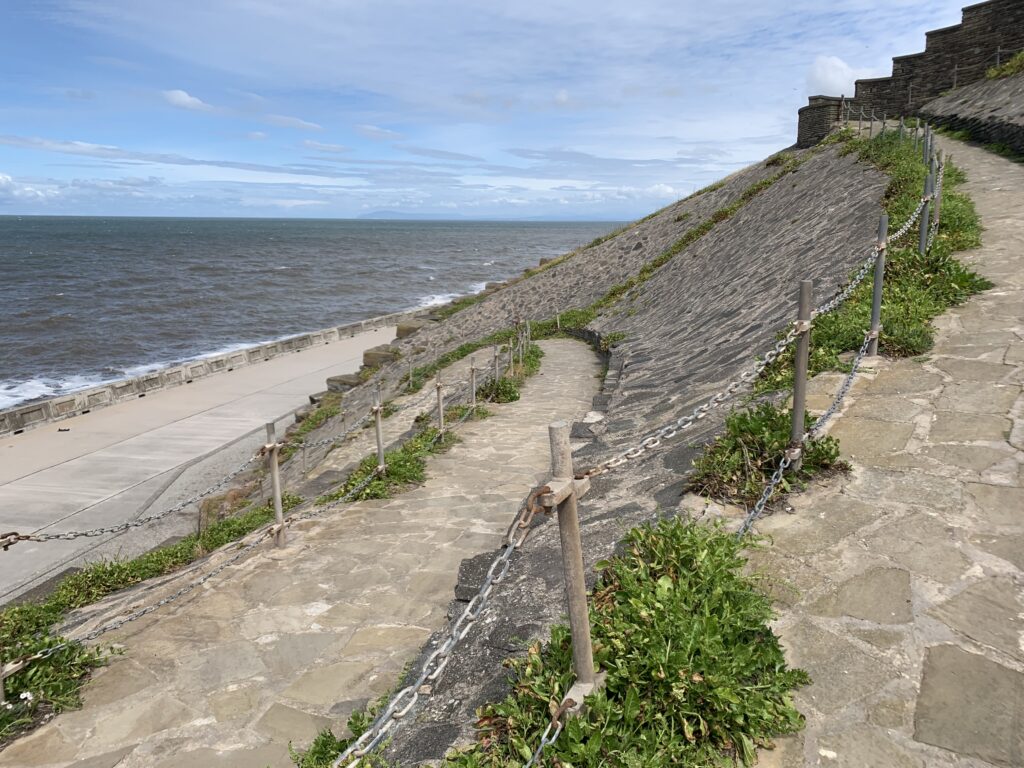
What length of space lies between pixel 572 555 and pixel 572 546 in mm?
36

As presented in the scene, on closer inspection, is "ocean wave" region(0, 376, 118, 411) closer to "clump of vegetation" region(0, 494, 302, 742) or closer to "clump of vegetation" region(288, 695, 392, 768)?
"clump of vegetation" region(0, 494, 302, 742)

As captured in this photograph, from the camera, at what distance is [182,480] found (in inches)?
757

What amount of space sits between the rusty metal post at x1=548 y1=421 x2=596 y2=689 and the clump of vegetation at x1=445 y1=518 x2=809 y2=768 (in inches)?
6.7

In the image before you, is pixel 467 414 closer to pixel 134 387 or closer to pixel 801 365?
pixel 801 365

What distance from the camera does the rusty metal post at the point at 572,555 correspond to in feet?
8.70

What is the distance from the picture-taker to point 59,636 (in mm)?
5098

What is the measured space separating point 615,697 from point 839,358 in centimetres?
458

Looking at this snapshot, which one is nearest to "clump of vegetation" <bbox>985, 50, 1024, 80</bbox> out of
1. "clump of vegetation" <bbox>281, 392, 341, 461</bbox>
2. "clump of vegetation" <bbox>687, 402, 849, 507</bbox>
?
"clump of vegetation" <bbox>687, 402, 849, 507</bbox>

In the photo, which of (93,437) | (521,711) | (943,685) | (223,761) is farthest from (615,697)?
(93,437)

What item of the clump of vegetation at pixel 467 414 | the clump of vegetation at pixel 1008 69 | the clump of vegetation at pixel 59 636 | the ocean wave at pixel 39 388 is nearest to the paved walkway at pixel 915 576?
the clump of vegetation at pixel 59 636

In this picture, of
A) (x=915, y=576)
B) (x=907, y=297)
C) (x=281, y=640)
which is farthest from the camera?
(x=907, y=297)

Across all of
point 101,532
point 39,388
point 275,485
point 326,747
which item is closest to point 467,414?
point 275,485

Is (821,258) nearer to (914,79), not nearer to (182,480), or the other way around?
(182,480)

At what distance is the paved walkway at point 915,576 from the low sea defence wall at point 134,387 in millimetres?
27146
